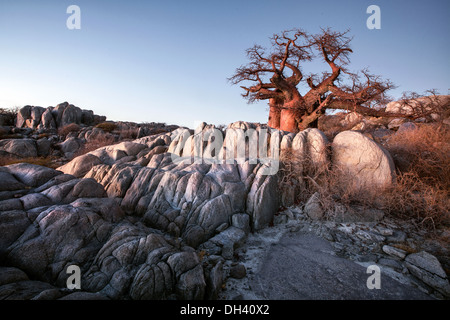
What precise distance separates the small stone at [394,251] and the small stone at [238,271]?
13.4ft

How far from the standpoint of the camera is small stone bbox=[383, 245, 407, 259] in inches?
187

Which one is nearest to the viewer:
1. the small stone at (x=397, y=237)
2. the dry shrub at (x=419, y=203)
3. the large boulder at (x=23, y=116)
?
the small stone at (x=397, y=237)

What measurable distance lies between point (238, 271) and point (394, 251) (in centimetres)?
438

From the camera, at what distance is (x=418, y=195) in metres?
6.20

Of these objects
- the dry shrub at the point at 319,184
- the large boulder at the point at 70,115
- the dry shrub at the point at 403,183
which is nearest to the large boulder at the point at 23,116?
the large boulder at the point at 70,115

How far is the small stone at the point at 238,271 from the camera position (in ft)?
14.1

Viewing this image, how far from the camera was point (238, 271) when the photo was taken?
4.34 metres

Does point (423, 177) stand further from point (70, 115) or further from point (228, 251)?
point (70, 115)

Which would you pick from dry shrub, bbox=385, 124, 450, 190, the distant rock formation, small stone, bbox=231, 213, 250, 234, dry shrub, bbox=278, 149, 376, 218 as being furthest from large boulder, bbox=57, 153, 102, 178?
the distant rock formation

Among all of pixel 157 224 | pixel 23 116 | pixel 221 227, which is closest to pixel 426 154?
pixel 221 227

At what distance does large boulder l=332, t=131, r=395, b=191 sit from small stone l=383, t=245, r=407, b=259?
232 cm

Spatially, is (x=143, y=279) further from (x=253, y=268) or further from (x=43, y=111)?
(x=43, y=111)

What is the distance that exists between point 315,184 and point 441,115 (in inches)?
333

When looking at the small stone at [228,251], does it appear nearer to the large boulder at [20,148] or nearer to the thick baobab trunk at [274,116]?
the thick baobab trunk at [274,116]
